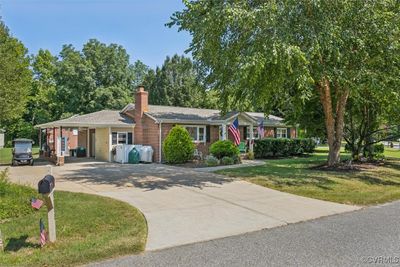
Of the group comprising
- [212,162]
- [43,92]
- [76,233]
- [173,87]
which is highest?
[173,87]

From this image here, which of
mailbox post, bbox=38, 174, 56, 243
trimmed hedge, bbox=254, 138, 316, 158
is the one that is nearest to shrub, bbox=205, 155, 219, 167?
trimmed hedge, bbox=254, 138, 316, 158

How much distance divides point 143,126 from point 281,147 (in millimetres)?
10774

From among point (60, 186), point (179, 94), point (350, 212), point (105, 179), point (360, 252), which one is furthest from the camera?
point (179, 94)

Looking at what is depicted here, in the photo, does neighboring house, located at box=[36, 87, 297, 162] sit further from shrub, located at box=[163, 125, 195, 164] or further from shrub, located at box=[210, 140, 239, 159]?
shrub, located at box=[210, 140, 239, 159]

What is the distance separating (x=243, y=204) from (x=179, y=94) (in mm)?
39051

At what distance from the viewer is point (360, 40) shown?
1216cm

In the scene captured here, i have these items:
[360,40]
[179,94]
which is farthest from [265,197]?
[179,94]

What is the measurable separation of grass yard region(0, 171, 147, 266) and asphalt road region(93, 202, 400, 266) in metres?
0.40

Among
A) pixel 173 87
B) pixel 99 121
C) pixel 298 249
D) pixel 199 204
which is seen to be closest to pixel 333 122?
pixel 199 204

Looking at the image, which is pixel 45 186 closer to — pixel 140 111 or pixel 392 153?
pixel 140 111

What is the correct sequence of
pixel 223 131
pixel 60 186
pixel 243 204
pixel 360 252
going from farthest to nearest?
pixel 223 131 → pixel 60 186 → pixel 243 204 → pixel 360 252

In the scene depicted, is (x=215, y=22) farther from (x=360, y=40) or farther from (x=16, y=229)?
(x=16, y=229)

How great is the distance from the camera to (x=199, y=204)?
883cm

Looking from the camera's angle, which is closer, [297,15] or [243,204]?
[243,204]
